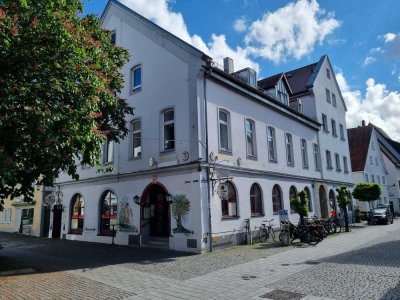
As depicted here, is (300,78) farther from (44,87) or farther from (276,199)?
(44,87)

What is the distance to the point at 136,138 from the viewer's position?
18.3 m

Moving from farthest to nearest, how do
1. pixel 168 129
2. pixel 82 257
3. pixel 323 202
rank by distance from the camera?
1. pixel 323 202
2. pixel 168 129
3. pixel 82 257

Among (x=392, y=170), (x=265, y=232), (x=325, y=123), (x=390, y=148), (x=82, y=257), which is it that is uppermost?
(x=390, y=148)

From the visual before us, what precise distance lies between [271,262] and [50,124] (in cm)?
841

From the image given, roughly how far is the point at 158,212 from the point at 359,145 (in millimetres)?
35807

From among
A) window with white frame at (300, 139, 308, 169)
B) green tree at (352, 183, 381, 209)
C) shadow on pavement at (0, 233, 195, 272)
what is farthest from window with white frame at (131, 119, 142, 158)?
green tree at (352, 183, 381, 209)

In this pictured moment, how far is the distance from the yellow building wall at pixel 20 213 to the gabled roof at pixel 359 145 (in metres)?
35.0

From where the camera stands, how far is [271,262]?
1150 cm

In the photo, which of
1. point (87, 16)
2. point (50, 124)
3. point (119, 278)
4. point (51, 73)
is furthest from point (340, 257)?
point (87, 16)

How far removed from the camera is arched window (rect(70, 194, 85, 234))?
68.9 feet

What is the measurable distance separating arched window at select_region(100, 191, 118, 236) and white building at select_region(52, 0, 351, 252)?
0.06 m

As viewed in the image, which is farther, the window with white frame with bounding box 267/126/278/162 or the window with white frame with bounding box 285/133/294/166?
the window with white frame with bounding box 285/133/294/166

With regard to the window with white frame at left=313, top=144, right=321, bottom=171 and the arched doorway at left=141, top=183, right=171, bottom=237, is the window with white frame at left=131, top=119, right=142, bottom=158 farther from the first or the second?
the window with white frame at left=313, top=144, right=321, bottom=171

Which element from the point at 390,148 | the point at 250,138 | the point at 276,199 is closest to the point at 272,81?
the point at 250,138
